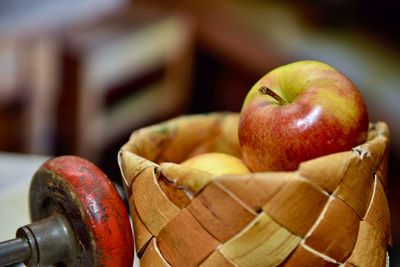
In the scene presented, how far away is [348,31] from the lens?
1.82m

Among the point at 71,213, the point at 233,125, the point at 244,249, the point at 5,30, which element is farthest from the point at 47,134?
the point at 244,249

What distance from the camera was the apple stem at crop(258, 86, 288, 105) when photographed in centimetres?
57

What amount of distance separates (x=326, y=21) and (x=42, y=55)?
1215 millimetres

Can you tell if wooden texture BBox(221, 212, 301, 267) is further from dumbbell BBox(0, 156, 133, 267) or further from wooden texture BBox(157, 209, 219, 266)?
dumbbell BBox(0, 156, 133, 267)

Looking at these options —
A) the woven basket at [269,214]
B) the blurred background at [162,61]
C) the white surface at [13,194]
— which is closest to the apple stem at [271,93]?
the woven basket at [269,214]

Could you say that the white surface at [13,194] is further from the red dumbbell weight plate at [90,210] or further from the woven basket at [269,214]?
the woven basket at [269,214]

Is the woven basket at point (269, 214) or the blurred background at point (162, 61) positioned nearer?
the woven basket at point (269, 214)

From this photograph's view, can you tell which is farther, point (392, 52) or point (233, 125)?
point (392, 52)

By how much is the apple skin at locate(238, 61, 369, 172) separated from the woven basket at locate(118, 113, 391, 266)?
39 millimetres

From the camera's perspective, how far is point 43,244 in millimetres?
526

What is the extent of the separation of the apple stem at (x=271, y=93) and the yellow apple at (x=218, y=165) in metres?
0.10

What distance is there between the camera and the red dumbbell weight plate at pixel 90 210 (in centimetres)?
52

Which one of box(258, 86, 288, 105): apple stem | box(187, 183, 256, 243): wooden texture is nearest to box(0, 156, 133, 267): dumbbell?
box(187, 183, 256, 243): wooden texture

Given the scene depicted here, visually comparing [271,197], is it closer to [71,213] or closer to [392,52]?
[71,213]
